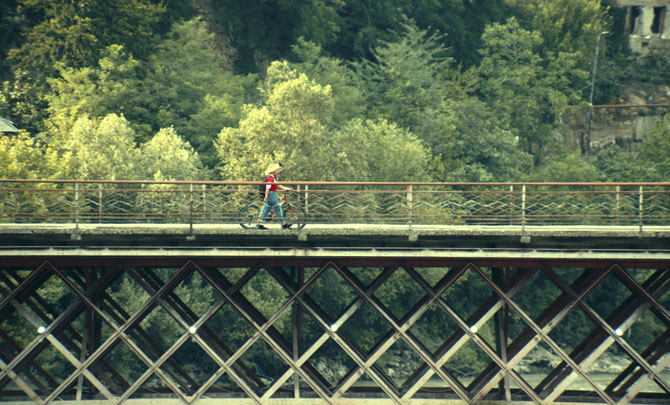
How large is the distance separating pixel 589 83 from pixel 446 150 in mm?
19491

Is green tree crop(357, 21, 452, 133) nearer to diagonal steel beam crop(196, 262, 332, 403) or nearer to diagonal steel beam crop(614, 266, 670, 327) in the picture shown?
diagonal steel beam crop(614, 266, 670, 327)

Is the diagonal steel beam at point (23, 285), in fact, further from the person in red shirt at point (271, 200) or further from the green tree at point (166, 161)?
the green tree at point (166, 161)

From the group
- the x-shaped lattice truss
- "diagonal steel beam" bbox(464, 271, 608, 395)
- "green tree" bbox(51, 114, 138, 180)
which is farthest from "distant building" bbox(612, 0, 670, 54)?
"diagonal steel beam" bbox(464, 271, 608, 395)

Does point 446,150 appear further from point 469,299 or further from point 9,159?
point 9,159

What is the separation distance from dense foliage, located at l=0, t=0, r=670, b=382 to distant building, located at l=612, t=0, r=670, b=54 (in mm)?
1495

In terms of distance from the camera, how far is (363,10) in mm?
72375

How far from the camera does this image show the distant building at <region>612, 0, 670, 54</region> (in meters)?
81.8

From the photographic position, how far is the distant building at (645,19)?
268 ft

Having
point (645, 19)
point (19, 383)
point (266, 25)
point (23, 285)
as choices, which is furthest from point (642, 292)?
point (645, 19)

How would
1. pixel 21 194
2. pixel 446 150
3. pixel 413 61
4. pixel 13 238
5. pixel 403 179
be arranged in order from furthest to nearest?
pixel 413 61 < pixel 446 150 < pixel 403 179 < pixel 21 194 < pixel 13 238

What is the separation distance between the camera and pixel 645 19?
82.4m

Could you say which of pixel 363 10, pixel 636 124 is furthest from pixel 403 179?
pixel 636 124

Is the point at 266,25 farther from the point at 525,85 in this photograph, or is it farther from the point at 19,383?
the point at 19,383

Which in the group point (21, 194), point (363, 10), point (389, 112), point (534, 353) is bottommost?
point (534, 353)
